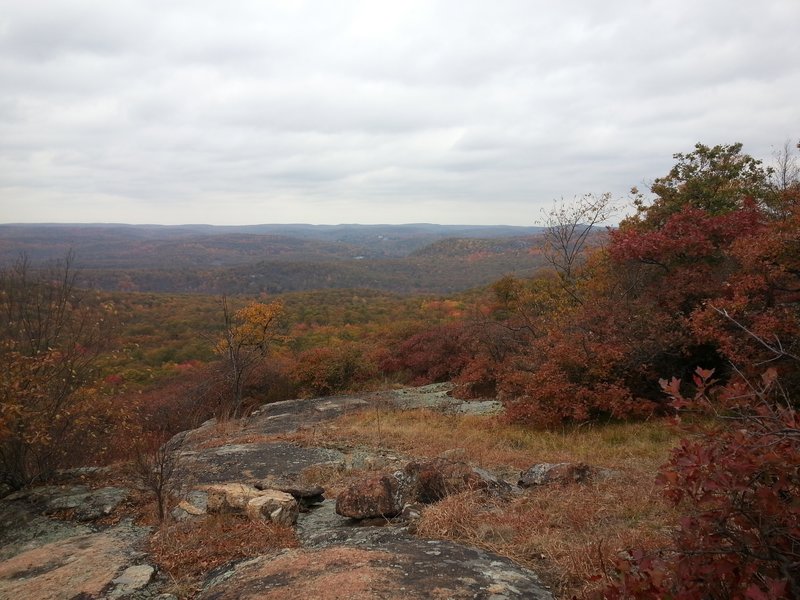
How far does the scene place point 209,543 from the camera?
5.19 metres

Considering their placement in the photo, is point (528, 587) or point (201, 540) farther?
point (201, 540)

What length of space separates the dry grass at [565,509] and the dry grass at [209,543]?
157cm

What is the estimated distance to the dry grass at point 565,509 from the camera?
13.7 ft

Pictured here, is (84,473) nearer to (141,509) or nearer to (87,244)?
(141,509)

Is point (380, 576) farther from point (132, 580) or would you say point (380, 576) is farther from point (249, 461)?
point (249, 461)

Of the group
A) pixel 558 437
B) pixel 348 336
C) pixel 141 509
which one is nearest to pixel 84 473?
pixel 141 509

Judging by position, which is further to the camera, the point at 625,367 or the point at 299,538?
the point at 625,367

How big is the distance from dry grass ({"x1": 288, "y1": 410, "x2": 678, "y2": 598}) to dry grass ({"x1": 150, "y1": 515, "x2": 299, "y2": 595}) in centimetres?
157

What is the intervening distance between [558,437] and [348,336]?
1055 inches

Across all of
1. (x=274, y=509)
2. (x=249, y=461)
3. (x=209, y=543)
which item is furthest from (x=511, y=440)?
(x=209, y=543)

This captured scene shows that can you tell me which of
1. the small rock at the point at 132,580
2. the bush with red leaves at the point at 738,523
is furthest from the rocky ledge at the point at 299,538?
the bush with red leaves at the point at 738,523

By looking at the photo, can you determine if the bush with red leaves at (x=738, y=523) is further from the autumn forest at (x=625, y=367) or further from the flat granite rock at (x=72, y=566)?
the flat granite rock at (x=72, y=566)

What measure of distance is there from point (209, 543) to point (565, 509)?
368 cm

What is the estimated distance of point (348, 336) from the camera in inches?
1446
